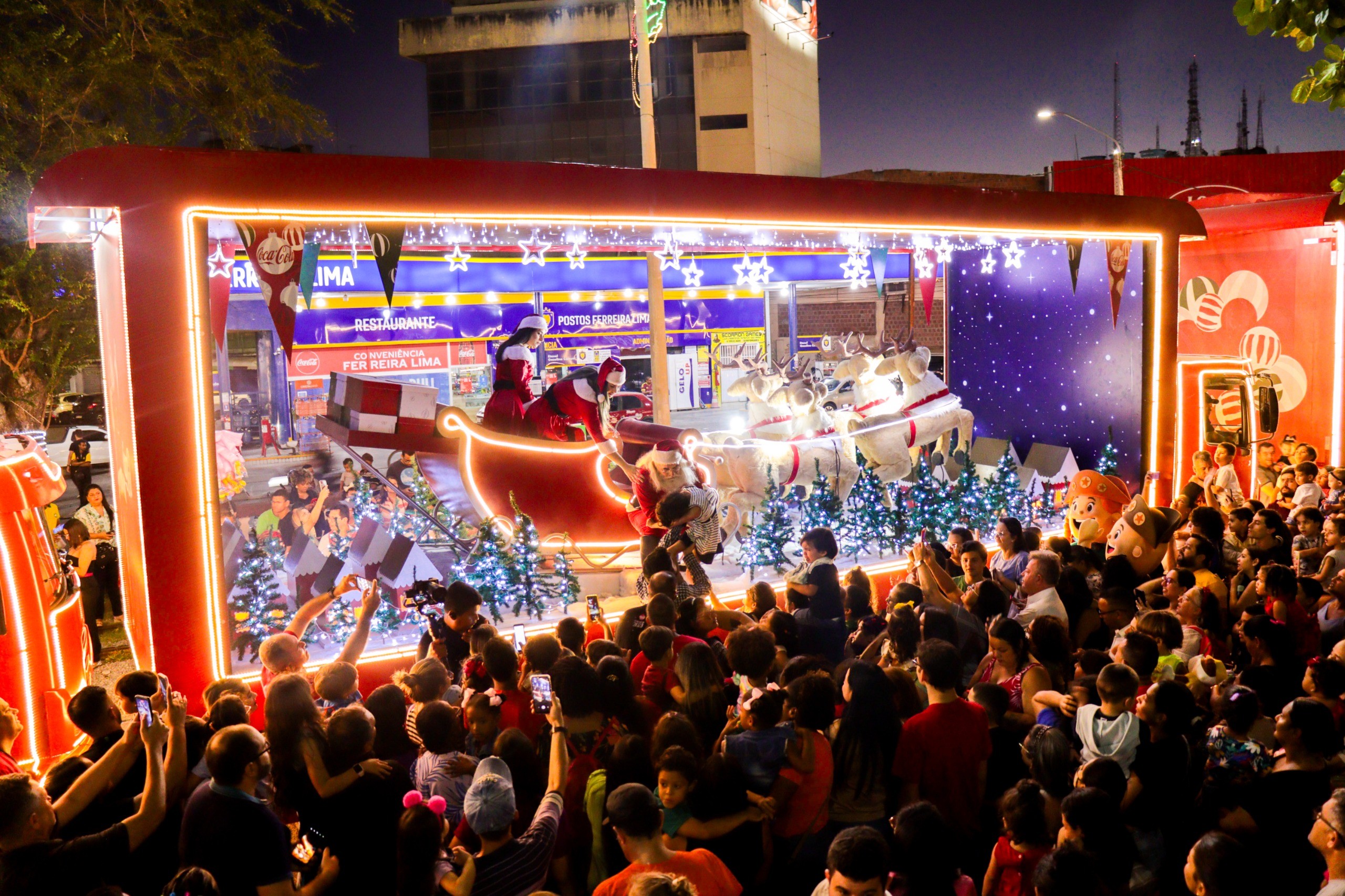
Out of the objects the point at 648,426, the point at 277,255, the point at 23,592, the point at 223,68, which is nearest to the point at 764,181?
the point at 648,426

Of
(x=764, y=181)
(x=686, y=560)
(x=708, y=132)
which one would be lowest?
(x=686, y=560)

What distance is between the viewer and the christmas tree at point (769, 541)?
315 inches

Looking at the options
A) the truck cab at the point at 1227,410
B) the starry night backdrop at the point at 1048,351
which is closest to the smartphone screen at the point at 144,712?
the starry night backdrop at the point at 1048,351

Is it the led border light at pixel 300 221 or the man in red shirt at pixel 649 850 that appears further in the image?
the led border light at pixel 300 221

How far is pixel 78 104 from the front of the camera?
11641 mm

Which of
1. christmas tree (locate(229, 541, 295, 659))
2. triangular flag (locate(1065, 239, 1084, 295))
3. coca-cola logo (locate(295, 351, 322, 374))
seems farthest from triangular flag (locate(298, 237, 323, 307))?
coca-cola logo (locate(295, 351, 322, 374))

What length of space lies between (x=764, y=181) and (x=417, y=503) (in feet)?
12.1

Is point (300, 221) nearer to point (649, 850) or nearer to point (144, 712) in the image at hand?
point (144, 712)

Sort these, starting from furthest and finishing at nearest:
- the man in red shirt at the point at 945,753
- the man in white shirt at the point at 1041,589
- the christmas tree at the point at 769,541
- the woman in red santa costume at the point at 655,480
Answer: the christmas tree at the point at 769,541, the woman in red santa costume at the point at 655,480, the man in white shirt at the point at 1041,589, the man in red shirt at the point at 945,753

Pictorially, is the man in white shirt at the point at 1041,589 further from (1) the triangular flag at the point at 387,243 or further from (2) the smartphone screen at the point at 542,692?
(1) the triangular flag at the point at 387,243

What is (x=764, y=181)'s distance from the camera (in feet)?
24.4

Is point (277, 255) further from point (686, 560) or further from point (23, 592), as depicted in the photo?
point (686, 560)

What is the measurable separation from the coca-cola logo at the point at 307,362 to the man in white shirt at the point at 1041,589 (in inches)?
471

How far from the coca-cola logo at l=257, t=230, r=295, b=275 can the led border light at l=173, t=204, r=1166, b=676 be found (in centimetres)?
18
